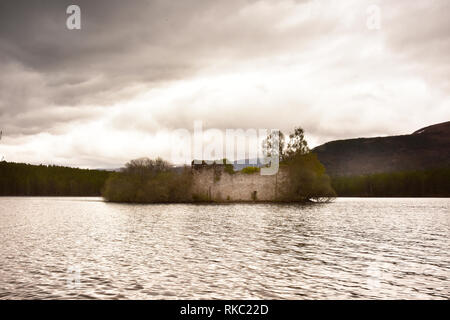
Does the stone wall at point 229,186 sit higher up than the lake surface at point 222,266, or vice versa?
the stone wall at point 229,186

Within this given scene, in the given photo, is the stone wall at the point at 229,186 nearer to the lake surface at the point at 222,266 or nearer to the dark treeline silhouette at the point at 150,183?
the dark treeline silhouette at the point at 150,183

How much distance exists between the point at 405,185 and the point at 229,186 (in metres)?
90.9

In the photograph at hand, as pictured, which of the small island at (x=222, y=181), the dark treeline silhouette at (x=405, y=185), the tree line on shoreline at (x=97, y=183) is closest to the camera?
the small island at (x=222, y=181)

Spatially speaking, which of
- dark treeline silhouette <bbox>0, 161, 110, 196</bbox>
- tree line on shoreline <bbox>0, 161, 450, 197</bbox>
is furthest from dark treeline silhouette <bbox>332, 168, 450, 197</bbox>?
dark treeline silhouette <bbox>0, 161, 110, 196</bbox>

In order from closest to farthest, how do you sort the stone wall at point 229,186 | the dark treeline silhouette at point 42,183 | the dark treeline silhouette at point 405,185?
the stone wall at point 229,186 → the dark treeline silhouette at point 405,185 → the dark treeline silhouette at point 42,183

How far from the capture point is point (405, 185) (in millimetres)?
152750

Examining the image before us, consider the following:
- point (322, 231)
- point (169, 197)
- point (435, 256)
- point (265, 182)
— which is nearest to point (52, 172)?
point (169, 197)

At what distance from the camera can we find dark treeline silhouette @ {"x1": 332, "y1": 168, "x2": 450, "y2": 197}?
147 metres

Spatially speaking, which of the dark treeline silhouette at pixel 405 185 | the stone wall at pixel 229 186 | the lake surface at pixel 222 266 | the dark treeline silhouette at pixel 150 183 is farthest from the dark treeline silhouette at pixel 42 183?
the lake surface at pixel 222 266

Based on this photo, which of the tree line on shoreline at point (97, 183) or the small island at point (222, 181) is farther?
the tree line on shoreline at point (97, 183)

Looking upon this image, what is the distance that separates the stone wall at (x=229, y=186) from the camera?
92750 mm

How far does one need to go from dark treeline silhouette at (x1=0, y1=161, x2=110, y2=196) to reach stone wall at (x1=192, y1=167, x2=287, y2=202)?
8624cm

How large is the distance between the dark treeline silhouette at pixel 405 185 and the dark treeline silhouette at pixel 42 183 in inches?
4333

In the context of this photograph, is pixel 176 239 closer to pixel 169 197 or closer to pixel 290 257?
Answer: pixel 290 257
